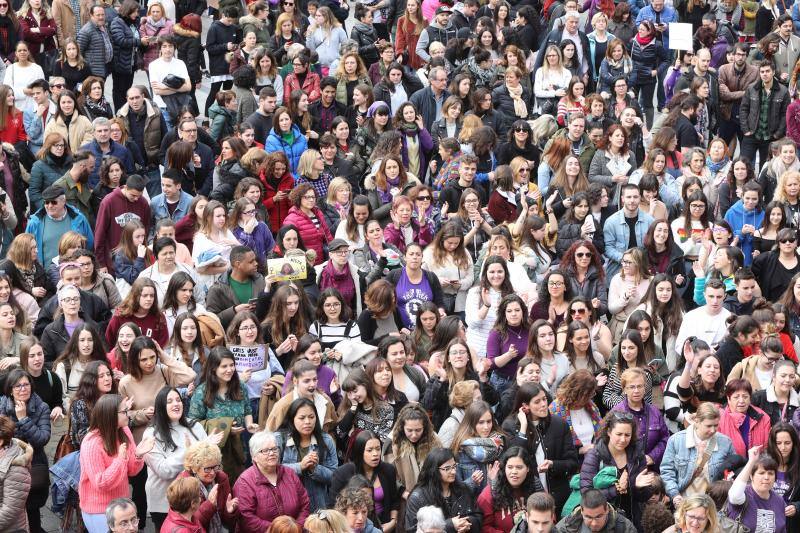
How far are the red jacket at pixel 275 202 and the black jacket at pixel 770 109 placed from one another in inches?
225

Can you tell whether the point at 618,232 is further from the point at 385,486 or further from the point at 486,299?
the point at 385,486

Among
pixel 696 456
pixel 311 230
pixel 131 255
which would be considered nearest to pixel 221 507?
pixel 696 456

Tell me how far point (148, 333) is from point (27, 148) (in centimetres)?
449

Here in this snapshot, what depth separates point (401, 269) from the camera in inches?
573

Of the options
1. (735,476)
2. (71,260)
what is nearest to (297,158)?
(71,260)

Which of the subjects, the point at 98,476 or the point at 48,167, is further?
the point at 48,167

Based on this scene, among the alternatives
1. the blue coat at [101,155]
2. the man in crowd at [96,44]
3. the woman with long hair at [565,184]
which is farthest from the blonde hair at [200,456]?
the man in crowd at [96,44]

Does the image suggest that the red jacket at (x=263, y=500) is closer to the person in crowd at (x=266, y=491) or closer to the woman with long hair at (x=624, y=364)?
the person in crowd at (x=266, y=491)

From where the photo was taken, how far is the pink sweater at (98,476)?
11195 millimetres

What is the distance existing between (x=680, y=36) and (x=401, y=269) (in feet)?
22.1

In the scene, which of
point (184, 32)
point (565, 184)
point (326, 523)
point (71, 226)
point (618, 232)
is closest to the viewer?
point (326, 523)

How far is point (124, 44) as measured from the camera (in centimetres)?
1938

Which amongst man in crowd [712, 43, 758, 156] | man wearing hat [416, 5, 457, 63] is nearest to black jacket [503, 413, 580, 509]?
man in crowd [712, 43, 758, 156]

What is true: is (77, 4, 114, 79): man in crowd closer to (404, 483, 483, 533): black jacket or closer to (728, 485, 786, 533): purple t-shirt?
(404, 483, 483, 533): black jacket
